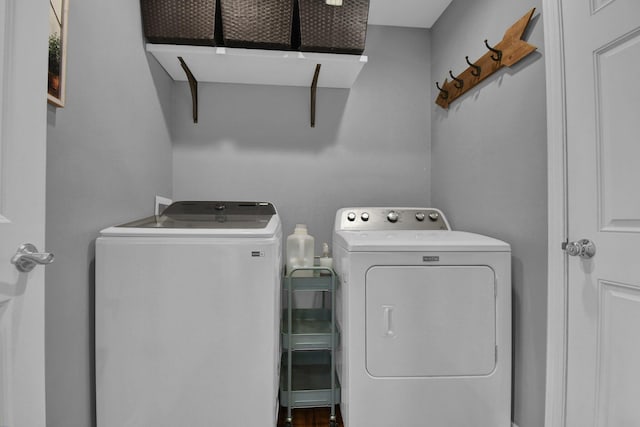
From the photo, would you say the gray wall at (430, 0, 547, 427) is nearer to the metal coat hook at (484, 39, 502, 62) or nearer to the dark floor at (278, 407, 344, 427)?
the metal coat hook at (484, 39, 502, 62)

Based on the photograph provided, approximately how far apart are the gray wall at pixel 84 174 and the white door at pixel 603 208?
71.8 inches

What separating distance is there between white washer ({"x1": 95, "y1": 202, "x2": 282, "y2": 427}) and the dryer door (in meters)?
0.47

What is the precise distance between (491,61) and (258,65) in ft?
4.25

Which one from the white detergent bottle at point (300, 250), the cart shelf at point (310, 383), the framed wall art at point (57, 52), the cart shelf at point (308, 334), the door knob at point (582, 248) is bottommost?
the cart shelf at point (310, 383)

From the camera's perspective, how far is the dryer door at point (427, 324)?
1.52 m

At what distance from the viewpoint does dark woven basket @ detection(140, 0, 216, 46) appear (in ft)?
5.71

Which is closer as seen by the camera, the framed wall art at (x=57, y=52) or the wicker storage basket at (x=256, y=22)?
the framed wall art at (x=57, y=52)

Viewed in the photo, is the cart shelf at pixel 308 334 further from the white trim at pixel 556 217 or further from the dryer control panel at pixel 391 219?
the white trim at pixel 556 217

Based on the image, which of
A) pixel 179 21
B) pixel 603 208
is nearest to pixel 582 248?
pixel 603 208

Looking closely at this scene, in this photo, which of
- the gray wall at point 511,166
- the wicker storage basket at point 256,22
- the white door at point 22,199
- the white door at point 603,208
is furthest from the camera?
the wicker storage basket at point 256,22

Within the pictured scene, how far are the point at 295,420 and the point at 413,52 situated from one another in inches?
101

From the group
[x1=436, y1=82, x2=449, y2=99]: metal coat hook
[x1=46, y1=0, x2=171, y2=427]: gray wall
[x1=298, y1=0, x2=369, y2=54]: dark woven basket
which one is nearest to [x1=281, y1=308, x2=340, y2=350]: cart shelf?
[x1=46, y1=0, x2=171, y2=427]: gray wall

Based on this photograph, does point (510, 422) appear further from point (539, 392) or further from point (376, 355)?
point (376, 355)

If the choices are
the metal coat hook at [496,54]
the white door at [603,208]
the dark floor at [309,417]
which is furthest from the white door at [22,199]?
the metal coat hook at [496,54]
